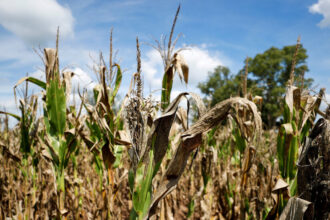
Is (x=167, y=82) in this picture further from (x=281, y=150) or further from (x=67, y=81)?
(x=67, y=81)

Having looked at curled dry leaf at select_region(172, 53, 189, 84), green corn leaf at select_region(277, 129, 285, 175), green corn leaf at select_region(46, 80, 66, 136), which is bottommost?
green corn leaf at select_region(277, 129, 285, 175)

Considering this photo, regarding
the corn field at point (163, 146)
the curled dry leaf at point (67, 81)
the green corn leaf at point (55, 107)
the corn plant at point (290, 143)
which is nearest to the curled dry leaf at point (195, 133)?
the corn field at point (163, 146)

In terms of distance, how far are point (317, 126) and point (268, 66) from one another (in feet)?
96.1

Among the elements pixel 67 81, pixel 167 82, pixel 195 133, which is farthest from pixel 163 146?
pixel 67 81

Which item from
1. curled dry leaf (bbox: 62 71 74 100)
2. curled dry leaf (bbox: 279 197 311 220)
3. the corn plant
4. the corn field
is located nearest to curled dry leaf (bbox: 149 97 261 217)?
the corn field

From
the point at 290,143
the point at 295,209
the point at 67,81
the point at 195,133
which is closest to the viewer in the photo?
the point at 195,133

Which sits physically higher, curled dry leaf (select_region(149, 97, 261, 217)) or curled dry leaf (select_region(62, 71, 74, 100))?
curled dry leaf (select_region(62, 71, 74, 100))

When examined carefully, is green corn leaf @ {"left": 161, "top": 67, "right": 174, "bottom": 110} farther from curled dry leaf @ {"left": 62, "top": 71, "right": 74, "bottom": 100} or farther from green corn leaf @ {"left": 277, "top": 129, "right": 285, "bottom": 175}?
curled dry leaf @ {"left": 62, "top": 71, "right": 74, "bottom": 100}

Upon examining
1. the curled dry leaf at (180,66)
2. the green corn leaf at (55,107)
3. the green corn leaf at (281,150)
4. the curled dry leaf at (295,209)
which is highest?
the curled dry leaf at (180,66)

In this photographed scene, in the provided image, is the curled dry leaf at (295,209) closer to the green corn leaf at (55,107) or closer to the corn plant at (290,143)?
the corn plant at (290,143)

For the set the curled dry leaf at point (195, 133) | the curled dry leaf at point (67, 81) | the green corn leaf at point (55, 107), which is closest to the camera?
the curled dry leaf at point (195, 133)

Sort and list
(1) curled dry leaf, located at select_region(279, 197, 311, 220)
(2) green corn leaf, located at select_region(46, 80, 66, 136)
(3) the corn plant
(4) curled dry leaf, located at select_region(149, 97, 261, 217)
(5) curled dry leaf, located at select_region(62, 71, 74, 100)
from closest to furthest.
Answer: (4) curled dry leaf, located at select_region(149, 97, 261, 217), (1) curled dry leaf, located at select_region(279, 197, 311, 220), (3) the corn plant, (2) green corn leaf, located at select_region(46, 80, 66, 136), (5) curled dry leaf, located at select_region(62, 71, 74, 100)

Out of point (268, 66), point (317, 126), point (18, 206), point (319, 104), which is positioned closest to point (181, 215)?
point (18, 206)

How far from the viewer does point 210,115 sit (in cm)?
118
